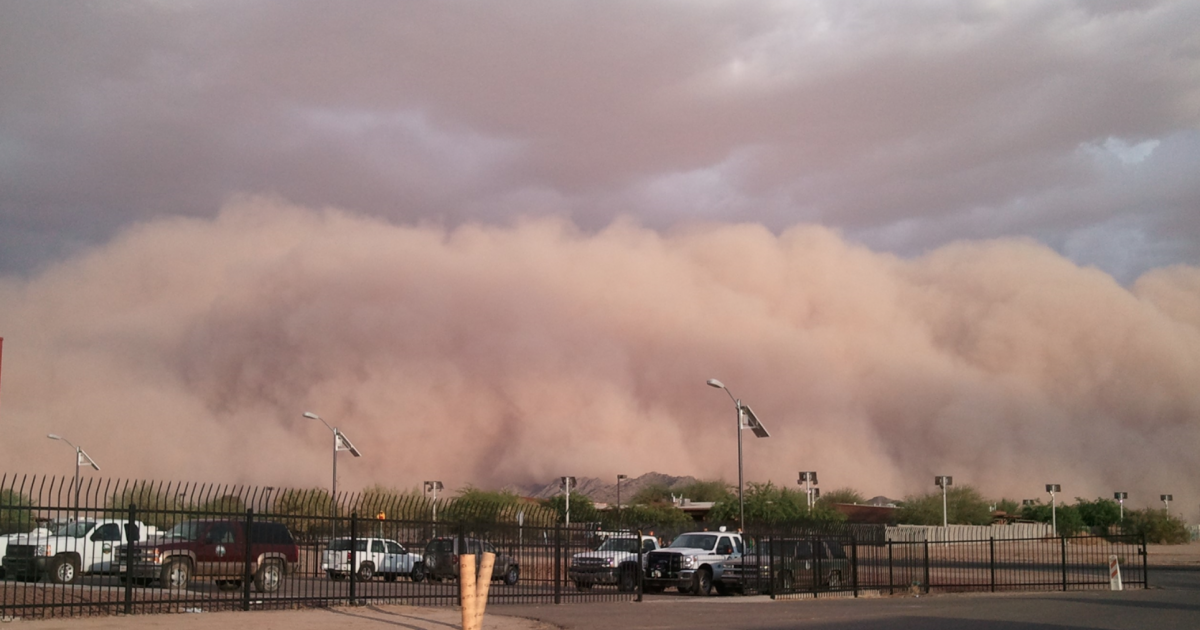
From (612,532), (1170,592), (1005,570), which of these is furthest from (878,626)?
(1005,570)

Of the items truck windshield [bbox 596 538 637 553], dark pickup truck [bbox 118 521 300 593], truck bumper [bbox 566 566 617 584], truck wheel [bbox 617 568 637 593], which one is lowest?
truck wheel [bbox 617 568 637 593]

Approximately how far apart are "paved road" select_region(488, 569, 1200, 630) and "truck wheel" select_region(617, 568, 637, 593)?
0.65 metres

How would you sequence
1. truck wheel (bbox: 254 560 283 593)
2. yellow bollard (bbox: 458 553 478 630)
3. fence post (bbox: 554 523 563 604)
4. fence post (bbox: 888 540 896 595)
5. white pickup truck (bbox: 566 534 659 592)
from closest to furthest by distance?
yellow bollard (bbox: 458 553 478 630) → truck wheel (bbox: 254 560 283 593) → fence post (bbox: 554 523 563 604) → white pickup truck (bbox: 566 534 659 592) → fence post (bbox: 888 540 896 595)

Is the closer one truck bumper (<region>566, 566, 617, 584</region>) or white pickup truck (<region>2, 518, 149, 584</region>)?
white pickup truck (<region>2, 518, 149, 584</region>)

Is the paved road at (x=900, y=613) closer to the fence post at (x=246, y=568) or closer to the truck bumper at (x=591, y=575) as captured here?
the truck bumper at (x=591, y=575)

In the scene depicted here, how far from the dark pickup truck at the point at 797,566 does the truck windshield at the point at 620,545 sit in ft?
9.88

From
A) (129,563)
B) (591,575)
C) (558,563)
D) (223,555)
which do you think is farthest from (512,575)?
(129,563)

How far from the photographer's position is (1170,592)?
1062 inches

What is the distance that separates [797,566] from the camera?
82.8 feet

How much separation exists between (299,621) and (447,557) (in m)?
4.30

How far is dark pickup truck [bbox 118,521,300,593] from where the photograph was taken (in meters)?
18.0

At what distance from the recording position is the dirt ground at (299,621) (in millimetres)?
14797

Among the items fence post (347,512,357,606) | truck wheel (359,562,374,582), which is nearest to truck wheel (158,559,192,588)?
fence post (347,512,357,606)

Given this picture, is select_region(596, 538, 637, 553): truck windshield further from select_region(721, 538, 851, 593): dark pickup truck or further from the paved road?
select_region(721, 538, 851, 593): dark pickup truck
